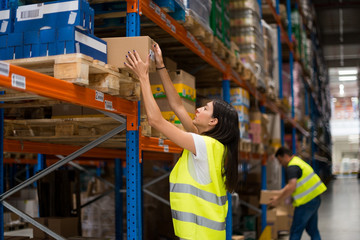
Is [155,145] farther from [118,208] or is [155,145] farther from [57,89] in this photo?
[118,208]

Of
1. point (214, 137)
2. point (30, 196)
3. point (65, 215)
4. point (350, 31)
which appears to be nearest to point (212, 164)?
point (214, 137)

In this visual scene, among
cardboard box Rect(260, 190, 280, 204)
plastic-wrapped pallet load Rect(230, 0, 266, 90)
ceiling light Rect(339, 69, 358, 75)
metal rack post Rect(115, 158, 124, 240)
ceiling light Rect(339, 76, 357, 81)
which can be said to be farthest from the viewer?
ceiling light Rect(339, 76, 357, 81)

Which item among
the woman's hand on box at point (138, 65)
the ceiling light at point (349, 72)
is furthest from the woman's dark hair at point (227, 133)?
the ceiling light at point (349, 72)

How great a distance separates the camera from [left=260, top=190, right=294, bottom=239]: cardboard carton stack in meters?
7.19

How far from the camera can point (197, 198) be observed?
284 centimetres

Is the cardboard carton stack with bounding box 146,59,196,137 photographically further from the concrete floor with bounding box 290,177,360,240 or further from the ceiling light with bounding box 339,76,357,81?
the ceiling light with bounding box 339,76,357,81

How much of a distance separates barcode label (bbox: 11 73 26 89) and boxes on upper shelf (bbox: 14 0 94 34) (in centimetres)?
63

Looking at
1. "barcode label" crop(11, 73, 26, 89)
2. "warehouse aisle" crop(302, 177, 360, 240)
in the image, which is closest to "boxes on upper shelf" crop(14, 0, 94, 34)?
"barcode label" crop(11, 73, 26, 89)

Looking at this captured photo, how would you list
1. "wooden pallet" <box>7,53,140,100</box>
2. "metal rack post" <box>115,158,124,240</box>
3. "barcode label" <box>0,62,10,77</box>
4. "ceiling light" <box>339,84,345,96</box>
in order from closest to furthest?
"barcode label" <box>0,62,10,77</box>
"wooden pallet" <box>7,53,140,100</box>
"metal rack post" <box>115,158,124,240</box>
"ceiling light" <box>339,84,345,96</box>

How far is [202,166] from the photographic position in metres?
2.84

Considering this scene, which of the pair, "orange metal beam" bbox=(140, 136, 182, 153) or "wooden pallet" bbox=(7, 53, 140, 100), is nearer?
"wooden pallet" bbox=(7, 53, 140, 100)

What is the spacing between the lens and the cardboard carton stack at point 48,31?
268 centimetres

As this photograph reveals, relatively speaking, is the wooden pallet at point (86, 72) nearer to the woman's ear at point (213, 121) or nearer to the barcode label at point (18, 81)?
the barcode label at point (18, 81)

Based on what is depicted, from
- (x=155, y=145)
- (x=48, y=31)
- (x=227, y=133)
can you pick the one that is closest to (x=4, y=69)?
(x=48, y=31)
